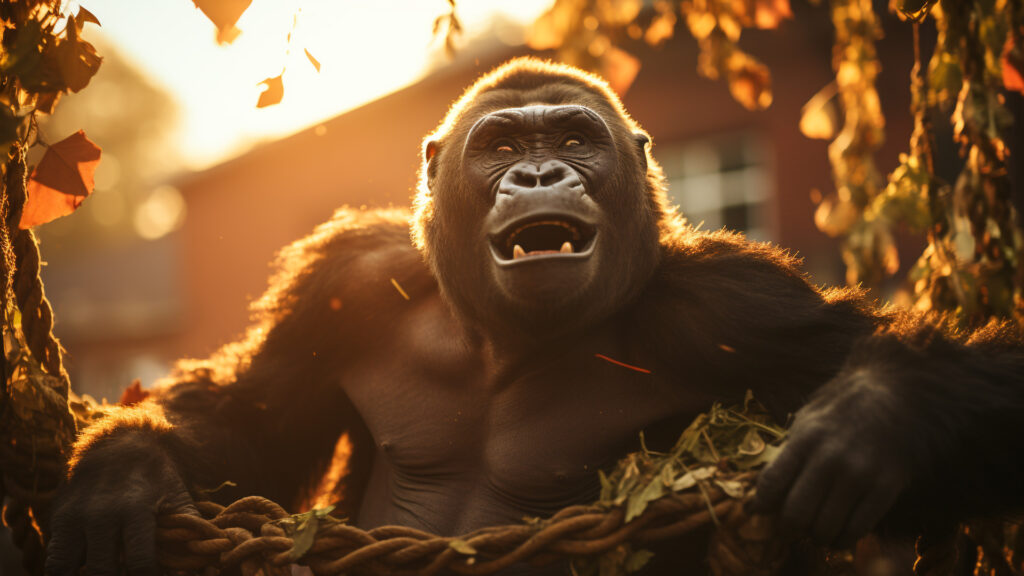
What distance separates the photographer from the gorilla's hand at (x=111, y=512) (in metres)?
2.19

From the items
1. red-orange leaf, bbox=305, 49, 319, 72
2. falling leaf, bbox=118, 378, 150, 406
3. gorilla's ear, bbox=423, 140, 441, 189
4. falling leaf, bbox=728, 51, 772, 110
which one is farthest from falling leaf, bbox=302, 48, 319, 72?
falling leaf, bbox=728, 51, 772, 110

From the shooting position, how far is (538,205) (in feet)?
7.47

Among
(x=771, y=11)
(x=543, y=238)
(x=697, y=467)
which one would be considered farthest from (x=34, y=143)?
(x=771, y=11)

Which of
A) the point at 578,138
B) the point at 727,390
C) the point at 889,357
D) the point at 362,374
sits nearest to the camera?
the point at 889,357

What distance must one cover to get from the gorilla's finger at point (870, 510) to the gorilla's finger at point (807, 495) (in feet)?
0.27

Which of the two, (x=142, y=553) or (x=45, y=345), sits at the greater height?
(x=45, y=345)

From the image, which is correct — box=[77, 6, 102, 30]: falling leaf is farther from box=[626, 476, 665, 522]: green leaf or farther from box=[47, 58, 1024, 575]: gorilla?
box=[626, 476, 665, 522]: green leaf

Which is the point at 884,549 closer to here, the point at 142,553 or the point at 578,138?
the point at 578,138

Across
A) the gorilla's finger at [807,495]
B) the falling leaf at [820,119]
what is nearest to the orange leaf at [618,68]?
the falling leaf at [820,119]

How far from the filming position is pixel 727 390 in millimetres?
2326

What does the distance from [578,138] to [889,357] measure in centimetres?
117

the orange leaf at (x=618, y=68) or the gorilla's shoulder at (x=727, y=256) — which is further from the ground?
the orange leaf at (x=618, y=68)

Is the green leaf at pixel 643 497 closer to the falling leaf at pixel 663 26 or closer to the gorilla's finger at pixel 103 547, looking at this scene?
the gorilla's finger at pixel 103 547

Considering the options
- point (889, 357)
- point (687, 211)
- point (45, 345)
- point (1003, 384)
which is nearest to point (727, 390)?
point (889, 357)
